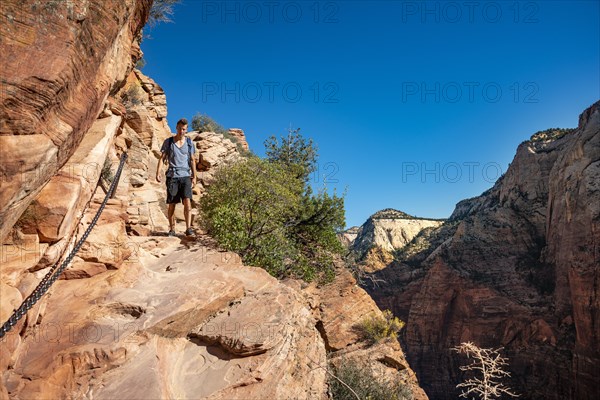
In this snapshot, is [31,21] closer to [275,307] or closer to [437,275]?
[275,307]

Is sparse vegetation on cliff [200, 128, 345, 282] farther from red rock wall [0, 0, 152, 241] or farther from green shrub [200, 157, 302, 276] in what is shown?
red rock wall [0, 0, 152, 241]

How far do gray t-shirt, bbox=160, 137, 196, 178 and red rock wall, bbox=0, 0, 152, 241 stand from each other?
296 cm

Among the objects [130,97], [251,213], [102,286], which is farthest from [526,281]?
[102,286]

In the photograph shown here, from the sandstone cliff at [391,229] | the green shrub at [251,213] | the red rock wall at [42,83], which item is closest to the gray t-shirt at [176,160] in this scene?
the green shrub at [251,213]

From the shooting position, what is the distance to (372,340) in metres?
13.8

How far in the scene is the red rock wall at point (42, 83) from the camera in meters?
2.95

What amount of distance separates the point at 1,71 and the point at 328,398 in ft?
20.4

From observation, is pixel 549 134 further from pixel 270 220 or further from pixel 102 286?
pixel 102 286

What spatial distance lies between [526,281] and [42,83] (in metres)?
51.1

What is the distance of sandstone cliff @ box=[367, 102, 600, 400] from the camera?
105 feet

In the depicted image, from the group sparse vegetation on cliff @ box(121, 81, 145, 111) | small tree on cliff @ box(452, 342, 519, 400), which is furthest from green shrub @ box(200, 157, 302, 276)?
sparse vegetation on cliff @ box(121, 81, 145, 111)

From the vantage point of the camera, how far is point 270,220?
9.23 m

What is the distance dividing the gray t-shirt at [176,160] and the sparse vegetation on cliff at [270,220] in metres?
1.30

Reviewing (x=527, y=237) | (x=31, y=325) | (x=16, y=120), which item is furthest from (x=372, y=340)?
(x=527, y=237)
